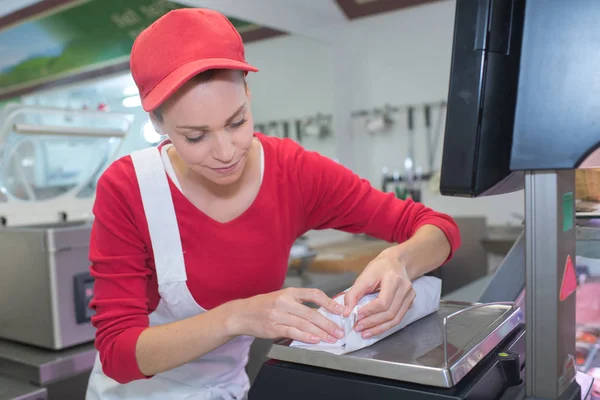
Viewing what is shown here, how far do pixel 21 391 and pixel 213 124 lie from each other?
100 centimetres

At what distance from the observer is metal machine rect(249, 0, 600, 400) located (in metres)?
0.56

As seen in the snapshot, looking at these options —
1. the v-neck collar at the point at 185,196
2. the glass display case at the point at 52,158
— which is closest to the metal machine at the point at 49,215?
the glass display case at the point at 52,158

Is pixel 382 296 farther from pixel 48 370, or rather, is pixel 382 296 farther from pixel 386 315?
pixel 48 370

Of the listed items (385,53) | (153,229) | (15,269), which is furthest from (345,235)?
(153,229)

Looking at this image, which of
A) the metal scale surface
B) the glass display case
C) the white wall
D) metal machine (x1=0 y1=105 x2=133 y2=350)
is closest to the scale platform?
the metal scale surface

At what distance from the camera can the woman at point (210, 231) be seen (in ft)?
2.63

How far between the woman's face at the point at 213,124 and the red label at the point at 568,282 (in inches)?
19.3

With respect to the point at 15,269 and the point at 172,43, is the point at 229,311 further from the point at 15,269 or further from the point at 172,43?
the point at 15,269

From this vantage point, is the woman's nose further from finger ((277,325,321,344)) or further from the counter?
the counter

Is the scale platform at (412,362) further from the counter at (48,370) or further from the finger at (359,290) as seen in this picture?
the counter at (48,370)

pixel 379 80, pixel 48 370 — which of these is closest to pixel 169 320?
pixel 48 370

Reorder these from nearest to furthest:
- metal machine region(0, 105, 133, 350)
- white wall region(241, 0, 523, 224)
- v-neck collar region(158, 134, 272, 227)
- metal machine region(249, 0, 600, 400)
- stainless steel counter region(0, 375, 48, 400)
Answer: metal machine region(249, 0, 600, 400), v-neck collar region(158, 134, 272, 227), stainless steel counter region(0, 375, 48, 400), metal machine region(0, 105, 133, 350), white wall region(241, 0, 523, 224)

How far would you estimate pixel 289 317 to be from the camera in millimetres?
742

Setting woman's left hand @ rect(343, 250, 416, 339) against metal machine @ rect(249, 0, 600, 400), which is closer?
metal machine @ rect(249, 0, 600, 400)
